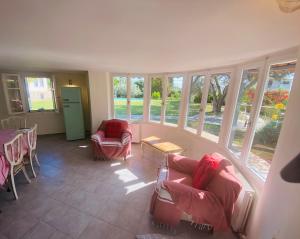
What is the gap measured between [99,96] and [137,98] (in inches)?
43.6

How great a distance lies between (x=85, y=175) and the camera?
9.27 ft

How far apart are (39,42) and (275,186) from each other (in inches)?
108

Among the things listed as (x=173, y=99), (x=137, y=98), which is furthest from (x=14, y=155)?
(x=173, y=99)

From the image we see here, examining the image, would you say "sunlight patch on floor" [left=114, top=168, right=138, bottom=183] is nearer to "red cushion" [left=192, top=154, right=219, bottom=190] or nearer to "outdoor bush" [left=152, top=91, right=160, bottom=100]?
"red cushion" [left=192, top=154, right=219, bottom=190]

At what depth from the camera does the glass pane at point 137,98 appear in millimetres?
4367

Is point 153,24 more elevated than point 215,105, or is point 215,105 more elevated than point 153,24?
point 153,24

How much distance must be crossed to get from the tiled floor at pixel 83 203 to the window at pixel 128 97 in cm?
168

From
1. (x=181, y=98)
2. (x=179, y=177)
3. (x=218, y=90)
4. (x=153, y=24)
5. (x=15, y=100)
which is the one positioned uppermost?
(x=153, y=24)

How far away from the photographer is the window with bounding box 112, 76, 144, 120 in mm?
4375

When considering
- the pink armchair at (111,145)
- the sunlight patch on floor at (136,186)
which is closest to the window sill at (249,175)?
the sunlight patch on floor at (136,186)

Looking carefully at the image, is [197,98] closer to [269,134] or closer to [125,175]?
[269,134]

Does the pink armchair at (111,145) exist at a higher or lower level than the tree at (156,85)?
lower

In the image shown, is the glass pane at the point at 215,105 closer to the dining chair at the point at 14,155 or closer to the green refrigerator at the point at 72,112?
the dining chair at the point at 14,155

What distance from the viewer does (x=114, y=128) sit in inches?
151
